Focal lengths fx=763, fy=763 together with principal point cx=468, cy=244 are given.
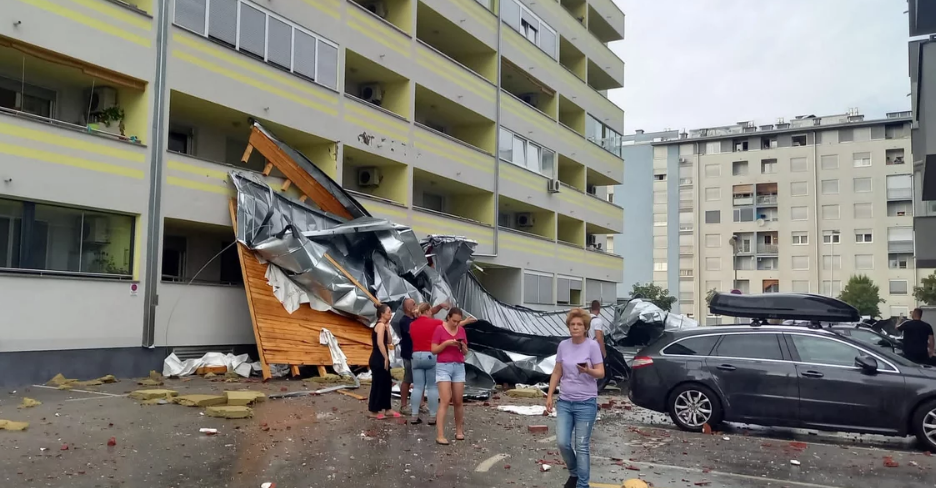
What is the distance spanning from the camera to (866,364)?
10.0 meters

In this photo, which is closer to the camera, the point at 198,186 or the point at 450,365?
the point at 450,365

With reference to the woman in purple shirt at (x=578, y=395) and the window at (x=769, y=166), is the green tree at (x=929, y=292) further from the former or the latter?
the woman in purple shirt at (x=578, y=395)

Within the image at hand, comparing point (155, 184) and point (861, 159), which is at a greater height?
point (861, 159)

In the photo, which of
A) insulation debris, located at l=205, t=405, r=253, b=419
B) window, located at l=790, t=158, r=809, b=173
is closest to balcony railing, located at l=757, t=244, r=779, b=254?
window, located at l=790, t=158, r=809, b=173

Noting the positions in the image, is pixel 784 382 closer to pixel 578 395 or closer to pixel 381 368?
pixel 578 395

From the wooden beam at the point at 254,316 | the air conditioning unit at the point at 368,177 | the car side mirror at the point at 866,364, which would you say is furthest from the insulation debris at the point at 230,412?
the air conditioning unit at the point at 368,177

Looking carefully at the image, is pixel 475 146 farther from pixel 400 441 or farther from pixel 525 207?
pixel 400 441

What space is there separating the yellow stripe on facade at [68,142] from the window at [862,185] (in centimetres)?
7452

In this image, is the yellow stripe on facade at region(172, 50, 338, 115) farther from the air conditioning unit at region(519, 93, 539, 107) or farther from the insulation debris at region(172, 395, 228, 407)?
the air conditioning unit at region(519, 93, 539, 107)

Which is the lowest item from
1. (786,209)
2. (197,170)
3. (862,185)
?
(197,170)

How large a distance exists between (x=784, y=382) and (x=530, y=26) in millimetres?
24712

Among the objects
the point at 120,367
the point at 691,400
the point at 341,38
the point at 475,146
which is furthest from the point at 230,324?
the point at 475,146

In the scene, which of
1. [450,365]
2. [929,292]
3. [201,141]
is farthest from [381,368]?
[929,292]

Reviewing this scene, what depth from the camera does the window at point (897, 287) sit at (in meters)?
71.6
